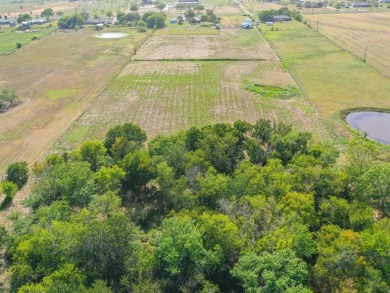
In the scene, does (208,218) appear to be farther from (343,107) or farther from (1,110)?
(1,110)

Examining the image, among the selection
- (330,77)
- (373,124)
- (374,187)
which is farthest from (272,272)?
(330,77)

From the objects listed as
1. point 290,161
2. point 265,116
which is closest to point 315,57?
point 265,116

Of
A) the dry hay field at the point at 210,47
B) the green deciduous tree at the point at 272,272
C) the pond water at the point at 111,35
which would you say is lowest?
the green deciduous tree at the point at 272,272

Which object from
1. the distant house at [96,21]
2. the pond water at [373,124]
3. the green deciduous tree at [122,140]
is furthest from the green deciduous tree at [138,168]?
the distant house at [96,21]

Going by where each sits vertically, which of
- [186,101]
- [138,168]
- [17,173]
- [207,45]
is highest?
[207,45]

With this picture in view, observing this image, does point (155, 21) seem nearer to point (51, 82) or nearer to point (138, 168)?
point (51, 82)

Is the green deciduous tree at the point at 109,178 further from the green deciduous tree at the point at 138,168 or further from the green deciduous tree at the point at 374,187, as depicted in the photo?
the green deciduous tree at the point at 374,187

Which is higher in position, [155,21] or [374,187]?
[155,21]
